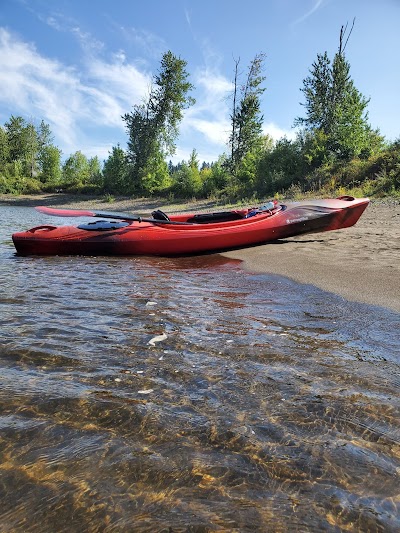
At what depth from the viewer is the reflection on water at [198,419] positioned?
1.51 meters

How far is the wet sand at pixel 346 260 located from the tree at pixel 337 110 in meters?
14.2

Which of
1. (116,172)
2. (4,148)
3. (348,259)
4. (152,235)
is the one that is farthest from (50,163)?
(348,259)

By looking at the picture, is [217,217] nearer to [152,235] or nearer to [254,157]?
[152,235]

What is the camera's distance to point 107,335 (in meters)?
3.35

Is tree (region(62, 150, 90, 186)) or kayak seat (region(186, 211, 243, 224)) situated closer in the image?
kayak seat (region(186, 211, 243, 224))

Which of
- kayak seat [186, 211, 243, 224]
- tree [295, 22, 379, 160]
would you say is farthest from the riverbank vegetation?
kayak seat [186, 211, 243, 224]

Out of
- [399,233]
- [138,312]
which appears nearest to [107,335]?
[138,312]

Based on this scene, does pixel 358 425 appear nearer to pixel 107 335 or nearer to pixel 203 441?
pixel 203 441

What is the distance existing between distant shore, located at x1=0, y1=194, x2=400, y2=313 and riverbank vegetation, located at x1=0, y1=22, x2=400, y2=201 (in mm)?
6965

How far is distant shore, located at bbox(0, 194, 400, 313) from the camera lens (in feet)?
16.4

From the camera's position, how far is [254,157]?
2800 centimetres

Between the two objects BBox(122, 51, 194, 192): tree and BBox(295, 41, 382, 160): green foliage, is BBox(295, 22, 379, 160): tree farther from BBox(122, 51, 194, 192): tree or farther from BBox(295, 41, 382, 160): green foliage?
BBox(122, 51, 194, 192): tree

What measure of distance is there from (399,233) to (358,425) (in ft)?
24.7

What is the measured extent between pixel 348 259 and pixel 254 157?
22.6m
